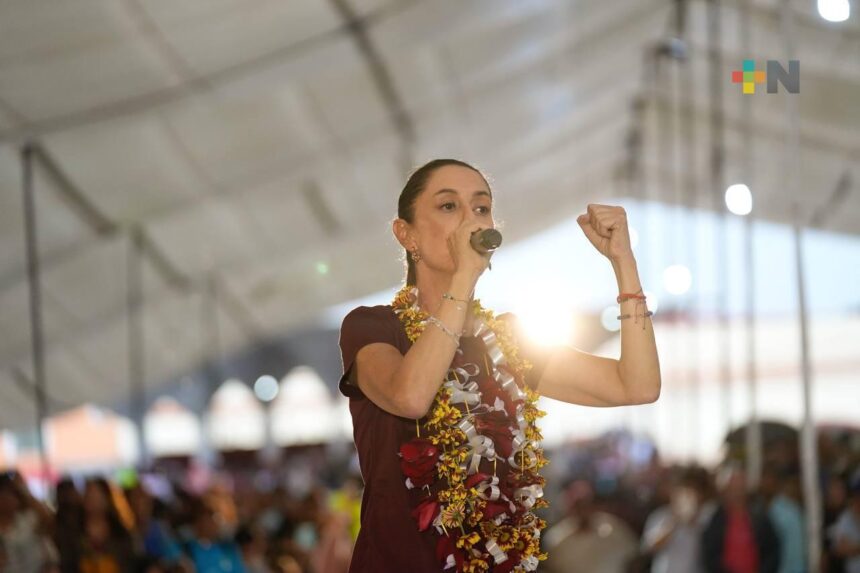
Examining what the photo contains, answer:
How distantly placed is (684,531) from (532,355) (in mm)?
7286

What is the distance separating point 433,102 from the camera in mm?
13109

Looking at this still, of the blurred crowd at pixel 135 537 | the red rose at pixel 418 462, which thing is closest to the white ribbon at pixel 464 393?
the red rose at pixel 418 462

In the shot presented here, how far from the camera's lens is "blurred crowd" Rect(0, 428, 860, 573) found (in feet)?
23.9

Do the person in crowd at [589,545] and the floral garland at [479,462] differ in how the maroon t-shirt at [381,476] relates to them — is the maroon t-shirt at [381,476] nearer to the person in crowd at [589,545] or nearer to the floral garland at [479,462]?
the floral garland at [479,462]

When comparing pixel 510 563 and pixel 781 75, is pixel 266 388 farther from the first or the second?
pixel 510 563

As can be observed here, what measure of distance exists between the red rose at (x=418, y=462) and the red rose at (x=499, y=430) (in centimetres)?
14

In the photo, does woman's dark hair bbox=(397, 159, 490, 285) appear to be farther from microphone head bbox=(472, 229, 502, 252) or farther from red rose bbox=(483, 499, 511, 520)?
red rose bbox=(483, 499, 511, 520)

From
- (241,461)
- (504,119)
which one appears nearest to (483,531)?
(504,119)

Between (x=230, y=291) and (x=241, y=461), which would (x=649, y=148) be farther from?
(x=241, y=461)

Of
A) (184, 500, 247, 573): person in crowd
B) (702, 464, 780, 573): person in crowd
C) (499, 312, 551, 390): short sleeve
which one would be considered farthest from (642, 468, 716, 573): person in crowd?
(499, 312, 551, 390): short sleeve

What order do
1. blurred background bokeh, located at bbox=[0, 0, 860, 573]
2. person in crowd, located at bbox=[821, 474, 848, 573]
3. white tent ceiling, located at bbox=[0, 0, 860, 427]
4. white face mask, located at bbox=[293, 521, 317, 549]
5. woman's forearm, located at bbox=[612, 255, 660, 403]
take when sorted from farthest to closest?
1. white face mask, located at bbox=[293, 521, 317, 549]
2. white tent ceiling, located at bbox=[0, 0, 860, 427]
3. blurred background bokeh, located at bbox=[0, 0, 860, 573]
4. person in crowd, located at bbox=[821, 474, 848, 573]
5. woman's forearm, located at bbox=[612, 255, 660, 403]

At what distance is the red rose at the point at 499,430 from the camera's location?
237cm

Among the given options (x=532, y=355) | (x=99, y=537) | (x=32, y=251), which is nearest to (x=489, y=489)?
(x=532, y=355)

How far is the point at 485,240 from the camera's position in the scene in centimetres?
221
